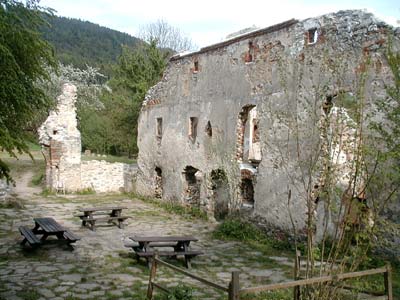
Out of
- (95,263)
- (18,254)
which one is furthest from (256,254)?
(18,254)

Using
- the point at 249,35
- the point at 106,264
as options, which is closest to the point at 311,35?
the point at 249,35

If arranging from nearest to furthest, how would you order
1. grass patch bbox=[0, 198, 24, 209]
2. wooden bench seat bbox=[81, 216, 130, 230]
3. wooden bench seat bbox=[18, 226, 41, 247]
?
wooden bench seat bbox=[18, 226, 41, 247] → wooden bench seat bbox=[81, 216, 130, 230] → grass patch bbox=[0, 198, 24, 209]

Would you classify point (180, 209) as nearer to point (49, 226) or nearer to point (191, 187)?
point (191, 187)

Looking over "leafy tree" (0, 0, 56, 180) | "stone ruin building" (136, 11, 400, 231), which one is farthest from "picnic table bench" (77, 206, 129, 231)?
"leafy tree" (0, 0, 56, 180)

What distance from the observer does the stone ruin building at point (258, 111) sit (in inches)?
353

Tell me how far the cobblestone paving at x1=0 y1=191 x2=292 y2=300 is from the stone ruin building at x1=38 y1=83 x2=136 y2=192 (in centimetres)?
483

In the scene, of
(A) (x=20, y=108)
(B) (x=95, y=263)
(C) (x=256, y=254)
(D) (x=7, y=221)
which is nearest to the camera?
(A) (x=20, y=108)

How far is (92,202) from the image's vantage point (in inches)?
655

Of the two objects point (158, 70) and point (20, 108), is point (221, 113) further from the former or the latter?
point (158, 70)

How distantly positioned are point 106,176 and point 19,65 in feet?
45.7

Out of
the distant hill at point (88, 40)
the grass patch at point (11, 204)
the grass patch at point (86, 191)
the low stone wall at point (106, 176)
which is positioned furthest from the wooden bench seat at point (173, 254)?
the distant hill at point (88, 40)

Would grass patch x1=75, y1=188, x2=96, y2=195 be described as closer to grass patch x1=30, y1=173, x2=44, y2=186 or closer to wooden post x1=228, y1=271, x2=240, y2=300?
grass patch x1=30, y1=173, x2=44, y2=186

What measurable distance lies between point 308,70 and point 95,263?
6.23 metres

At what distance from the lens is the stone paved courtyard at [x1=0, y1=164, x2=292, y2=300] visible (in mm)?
7262
